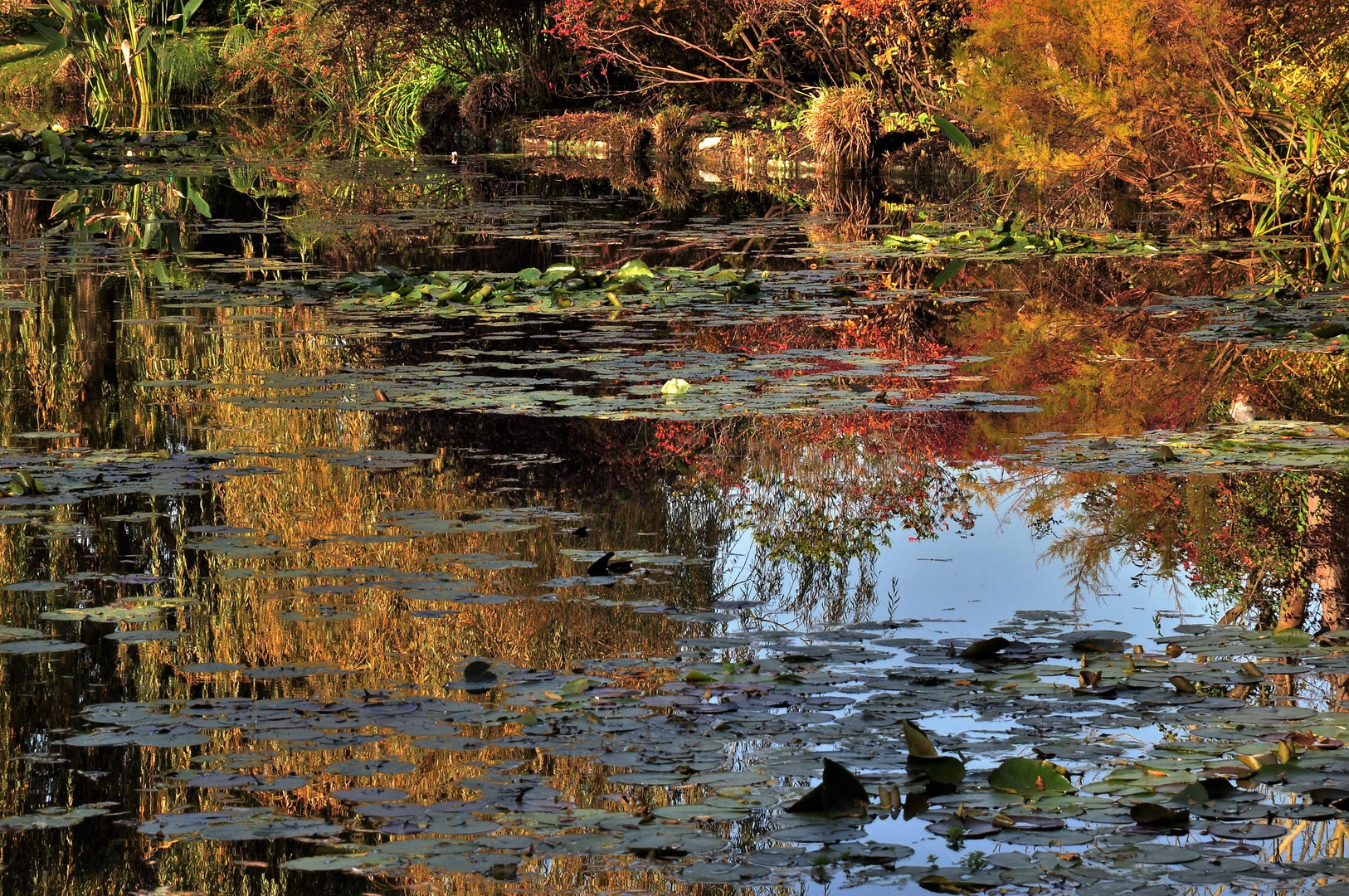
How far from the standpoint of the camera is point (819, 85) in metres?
19.9

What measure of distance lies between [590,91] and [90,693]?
69.9 ft

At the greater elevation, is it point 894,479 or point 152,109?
point 152,109

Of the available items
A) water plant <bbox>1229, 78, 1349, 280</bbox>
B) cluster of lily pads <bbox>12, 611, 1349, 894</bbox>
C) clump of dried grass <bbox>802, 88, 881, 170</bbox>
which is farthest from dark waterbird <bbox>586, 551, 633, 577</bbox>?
clump of dried grass <bbox>802, 88, 881, 170</bbox>

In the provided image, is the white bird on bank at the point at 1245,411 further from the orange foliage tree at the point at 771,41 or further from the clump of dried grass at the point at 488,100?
the clump of dried grass at the point at 488,100

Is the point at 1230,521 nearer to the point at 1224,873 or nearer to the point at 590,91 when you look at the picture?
the point at 1224,873

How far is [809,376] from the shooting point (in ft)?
22.8

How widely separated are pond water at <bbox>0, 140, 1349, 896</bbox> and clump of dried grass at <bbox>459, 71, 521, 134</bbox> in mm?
16323

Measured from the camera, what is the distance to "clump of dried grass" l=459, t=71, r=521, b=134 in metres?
25.1

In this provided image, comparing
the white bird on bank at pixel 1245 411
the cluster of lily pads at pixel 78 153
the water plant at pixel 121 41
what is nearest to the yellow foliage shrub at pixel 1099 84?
the white bird on bank at pixel 1245 411

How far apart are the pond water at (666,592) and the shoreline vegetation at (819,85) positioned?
2.61m

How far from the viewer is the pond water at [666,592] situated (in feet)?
8.87

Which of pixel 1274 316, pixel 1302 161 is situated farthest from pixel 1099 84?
pixel 1274 316

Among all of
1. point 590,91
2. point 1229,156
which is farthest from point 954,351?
point 590,91

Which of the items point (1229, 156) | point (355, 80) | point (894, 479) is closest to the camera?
point (894, 479)
